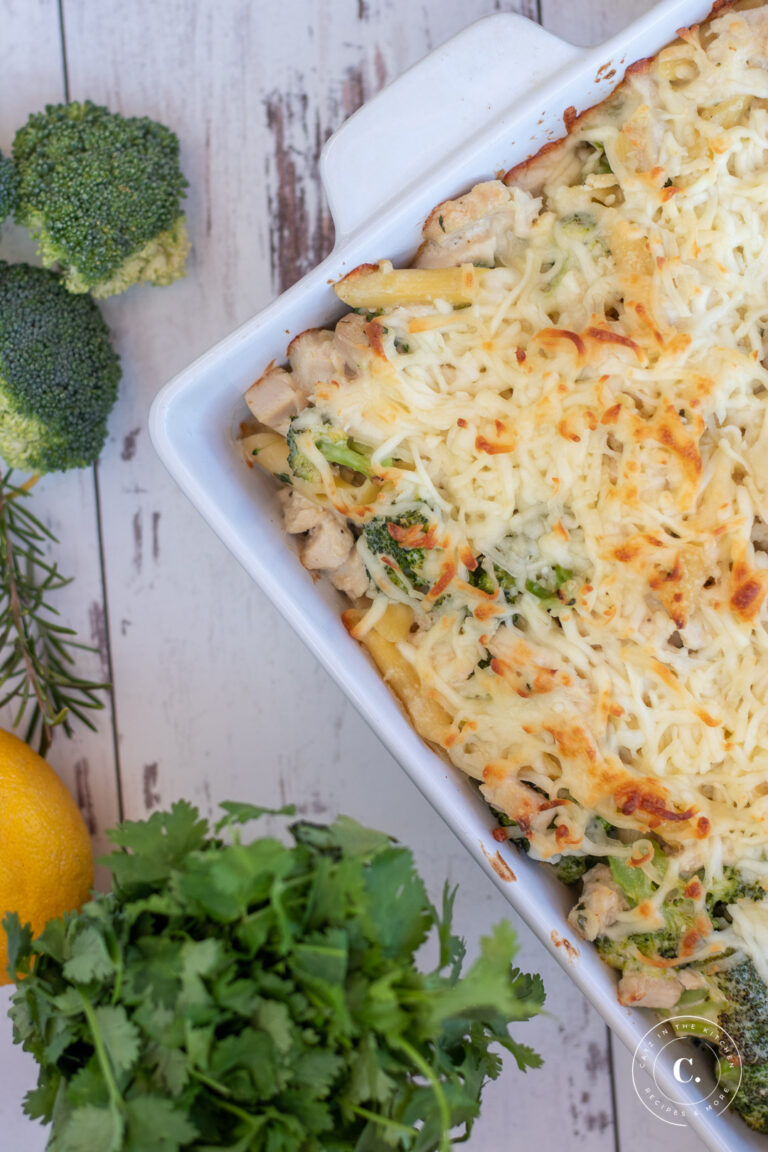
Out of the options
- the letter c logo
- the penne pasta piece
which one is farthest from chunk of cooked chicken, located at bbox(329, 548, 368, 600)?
the letter c logo

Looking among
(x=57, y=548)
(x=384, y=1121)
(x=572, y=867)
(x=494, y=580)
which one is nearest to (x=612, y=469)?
(x=494, y=580)

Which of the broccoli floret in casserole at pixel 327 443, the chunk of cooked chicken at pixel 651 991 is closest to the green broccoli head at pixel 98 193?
the broccoli floret in casserole at pixel 327 443

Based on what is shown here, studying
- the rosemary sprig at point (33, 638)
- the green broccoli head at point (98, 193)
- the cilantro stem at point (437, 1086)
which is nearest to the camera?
the cilantro stem at point (437, 1086)

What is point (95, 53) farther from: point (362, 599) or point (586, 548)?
point (586, 548)

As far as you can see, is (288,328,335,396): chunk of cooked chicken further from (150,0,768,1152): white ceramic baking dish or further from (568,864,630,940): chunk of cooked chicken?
(568,864,630,940): chunk of cooked chicken

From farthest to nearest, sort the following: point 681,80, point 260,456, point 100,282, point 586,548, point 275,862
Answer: point 100,282
point 260,456
point 681,80
point 586,548
point 275,862

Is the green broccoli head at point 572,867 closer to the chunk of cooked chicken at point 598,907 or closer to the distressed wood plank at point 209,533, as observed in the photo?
the chunk of cooked chicken at point 598,907

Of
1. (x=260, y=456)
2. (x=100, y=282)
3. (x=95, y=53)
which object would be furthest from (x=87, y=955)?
(x=95, y=53)

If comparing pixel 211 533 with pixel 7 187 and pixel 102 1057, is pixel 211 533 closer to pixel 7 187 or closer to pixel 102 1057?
pixel 7 187
